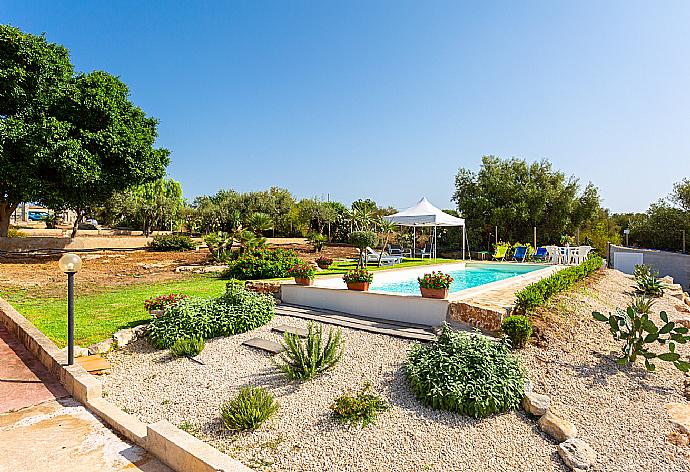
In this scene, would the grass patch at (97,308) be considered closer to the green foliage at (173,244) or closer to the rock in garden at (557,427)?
the rock in garden at (557,427)

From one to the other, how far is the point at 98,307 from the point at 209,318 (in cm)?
411

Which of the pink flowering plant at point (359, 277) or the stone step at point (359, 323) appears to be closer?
the stone step at point (359, 323)

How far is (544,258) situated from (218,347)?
17796mm

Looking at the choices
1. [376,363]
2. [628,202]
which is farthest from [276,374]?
[628,202]

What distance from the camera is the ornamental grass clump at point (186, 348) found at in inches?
241

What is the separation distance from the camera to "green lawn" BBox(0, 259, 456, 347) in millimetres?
7129

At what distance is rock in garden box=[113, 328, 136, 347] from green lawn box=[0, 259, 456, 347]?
0.72 ft

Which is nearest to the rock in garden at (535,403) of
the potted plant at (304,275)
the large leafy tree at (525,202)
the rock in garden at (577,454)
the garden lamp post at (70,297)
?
the rock in garden at (577,454)

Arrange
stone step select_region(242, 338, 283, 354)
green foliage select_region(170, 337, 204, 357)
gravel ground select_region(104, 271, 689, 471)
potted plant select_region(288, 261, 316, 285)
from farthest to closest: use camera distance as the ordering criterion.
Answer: potted plant select_region(288, 261, 316, 285), green foliage select_region(170, 337, 204, 357), stone step select_region(242, 338, 283, 354), gravel ground select_region(104, 271, 689, 471)

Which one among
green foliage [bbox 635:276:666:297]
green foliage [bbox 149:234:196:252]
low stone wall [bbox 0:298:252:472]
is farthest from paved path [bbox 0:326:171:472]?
green foliage [bbox 149:234:196:252]

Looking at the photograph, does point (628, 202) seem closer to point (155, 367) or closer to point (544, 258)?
point (544, 258)

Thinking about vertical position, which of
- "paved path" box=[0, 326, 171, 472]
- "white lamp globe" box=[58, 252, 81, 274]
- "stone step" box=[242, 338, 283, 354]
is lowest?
"paved path" box=[0, 326, 171, 472]

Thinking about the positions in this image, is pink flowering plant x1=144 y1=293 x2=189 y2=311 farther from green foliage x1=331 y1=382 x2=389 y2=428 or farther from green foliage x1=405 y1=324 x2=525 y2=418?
green foliage x1=405 y1=324 x2=525 y2=418

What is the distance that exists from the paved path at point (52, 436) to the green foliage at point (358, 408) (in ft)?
5.57
